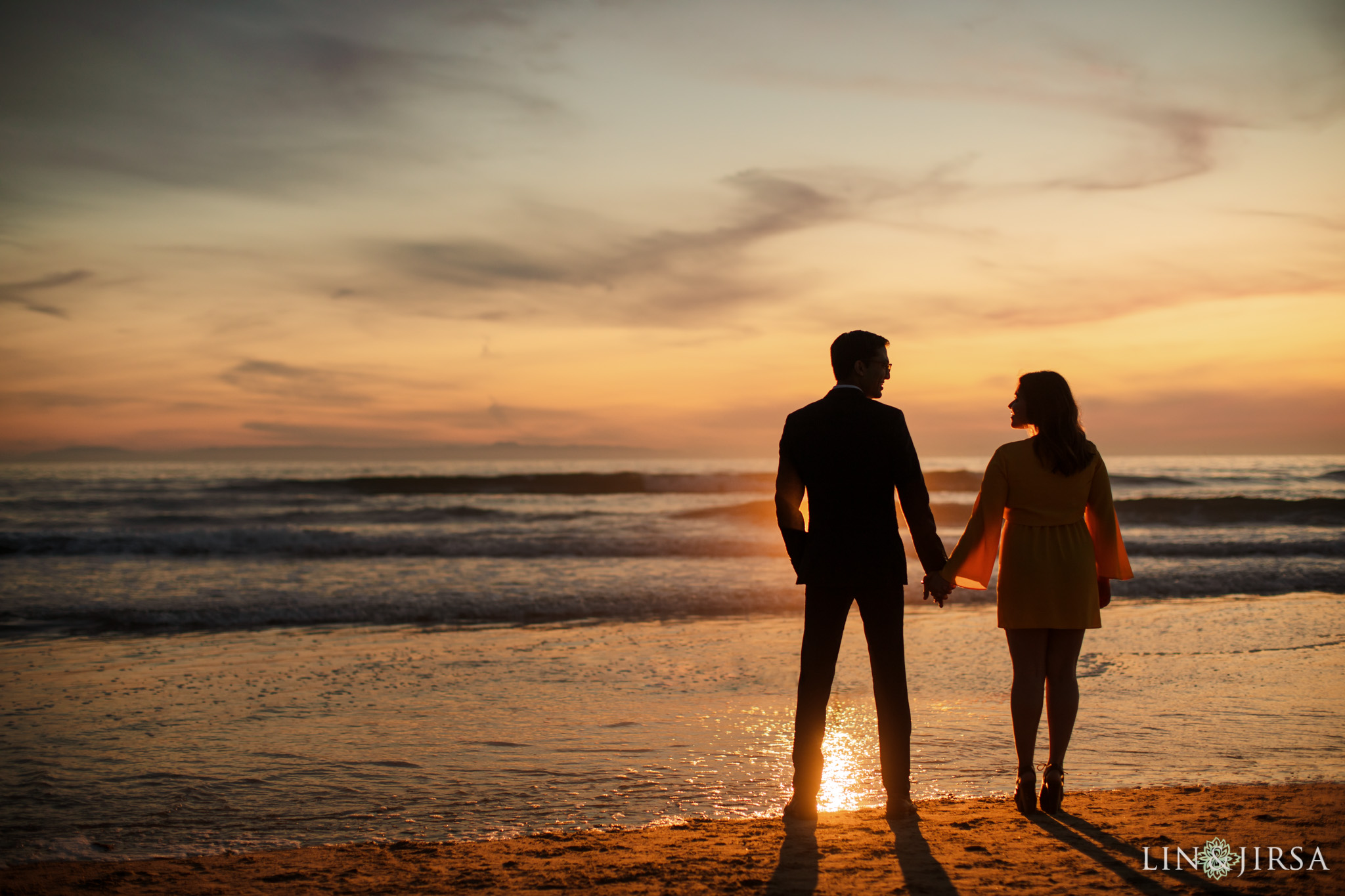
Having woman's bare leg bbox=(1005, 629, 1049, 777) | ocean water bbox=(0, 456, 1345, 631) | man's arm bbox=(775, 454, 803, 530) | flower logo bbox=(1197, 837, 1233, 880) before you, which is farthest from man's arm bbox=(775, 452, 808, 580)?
ocean water bbox=(0, 456, 1345, 631)

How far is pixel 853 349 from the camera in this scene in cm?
332

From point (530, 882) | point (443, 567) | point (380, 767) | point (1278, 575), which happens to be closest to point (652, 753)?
point (380, 767)

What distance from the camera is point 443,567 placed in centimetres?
1342

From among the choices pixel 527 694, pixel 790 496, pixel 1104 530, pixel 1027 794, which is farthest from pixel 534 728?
pixel 1104 530

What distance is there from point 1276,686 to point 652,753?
4.32m

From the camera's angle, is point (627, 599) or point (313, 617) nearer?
point (313, 617)

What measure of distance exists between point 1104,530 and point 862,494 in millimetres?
1134

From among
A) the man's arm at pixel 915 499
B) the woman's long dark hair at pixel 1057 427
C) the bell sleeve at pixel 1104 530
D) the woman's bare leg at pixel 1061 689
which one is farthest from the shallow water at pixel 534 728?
the woman's long dark hair at pixel 1057 427

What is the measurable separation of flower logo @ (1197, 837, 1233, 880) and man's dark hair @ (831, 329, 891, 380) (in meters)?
2.04

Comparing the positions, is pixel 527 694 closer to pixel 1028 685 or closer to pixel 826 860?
pixel 826 860

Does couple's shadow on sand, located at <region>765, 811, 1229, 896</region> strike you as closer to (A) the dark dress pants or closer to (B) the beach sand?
(B) the beach sand

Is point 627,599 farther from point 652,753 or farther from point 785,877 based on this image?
point 785,877

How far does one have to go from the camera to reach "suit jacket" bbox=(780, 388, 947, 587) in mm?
3193

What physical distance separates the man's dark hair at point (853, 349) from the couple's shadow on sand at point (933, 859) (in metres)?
1.74
